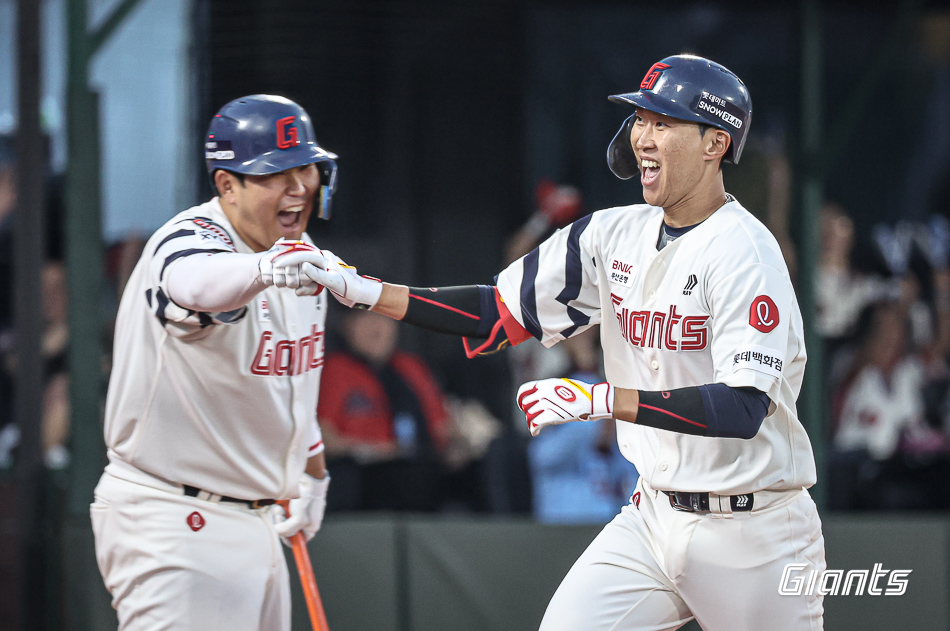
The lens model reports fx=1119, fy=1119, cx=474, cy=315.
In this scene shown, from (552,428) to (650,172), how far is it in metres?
2.76

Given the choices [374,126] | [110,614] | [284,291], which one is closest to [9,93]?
[374,126]

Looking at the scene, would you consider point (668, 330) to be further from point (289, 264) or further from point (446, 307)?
point (289, 264)

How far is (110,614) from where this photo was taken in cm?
493

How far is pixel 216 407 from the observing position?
334cm

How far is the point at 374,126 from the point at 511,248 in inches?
55.2

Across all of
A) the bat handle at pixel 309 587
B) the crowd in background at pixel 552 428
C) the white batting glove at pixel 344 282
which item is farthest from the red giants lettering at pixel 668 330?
the crowd in background at pixel 552 428

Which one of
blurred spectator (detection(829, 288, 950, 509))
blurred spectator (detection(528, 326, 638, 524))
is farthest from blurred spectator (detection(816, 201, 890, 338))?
blurred spectator (detection(528, 326, 638, 524))

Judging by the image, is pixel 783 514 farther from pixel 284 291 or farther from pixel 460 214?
pixel 460 214

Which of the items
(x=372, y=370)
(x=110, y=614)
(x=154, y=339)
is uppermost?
(x=154, y=339)

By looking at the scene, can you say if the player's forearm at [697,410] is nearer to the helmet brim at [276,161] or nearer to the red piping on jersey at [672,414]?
the red piping on jersey at [672,414]

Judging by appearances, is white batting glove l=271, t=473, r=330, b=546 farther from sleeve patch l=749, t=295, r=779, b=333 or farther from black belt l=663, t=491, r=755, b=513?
sleeve patch l=749, t=295, r=779, b=333

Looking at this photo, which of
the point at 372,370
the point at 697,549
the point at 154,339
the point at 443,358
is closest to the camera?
the point at 697,549

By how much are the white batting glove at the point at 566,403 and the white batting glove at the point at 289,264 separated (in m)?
0.68

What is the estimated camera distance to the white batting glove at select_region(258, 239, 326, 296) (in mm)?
2949
